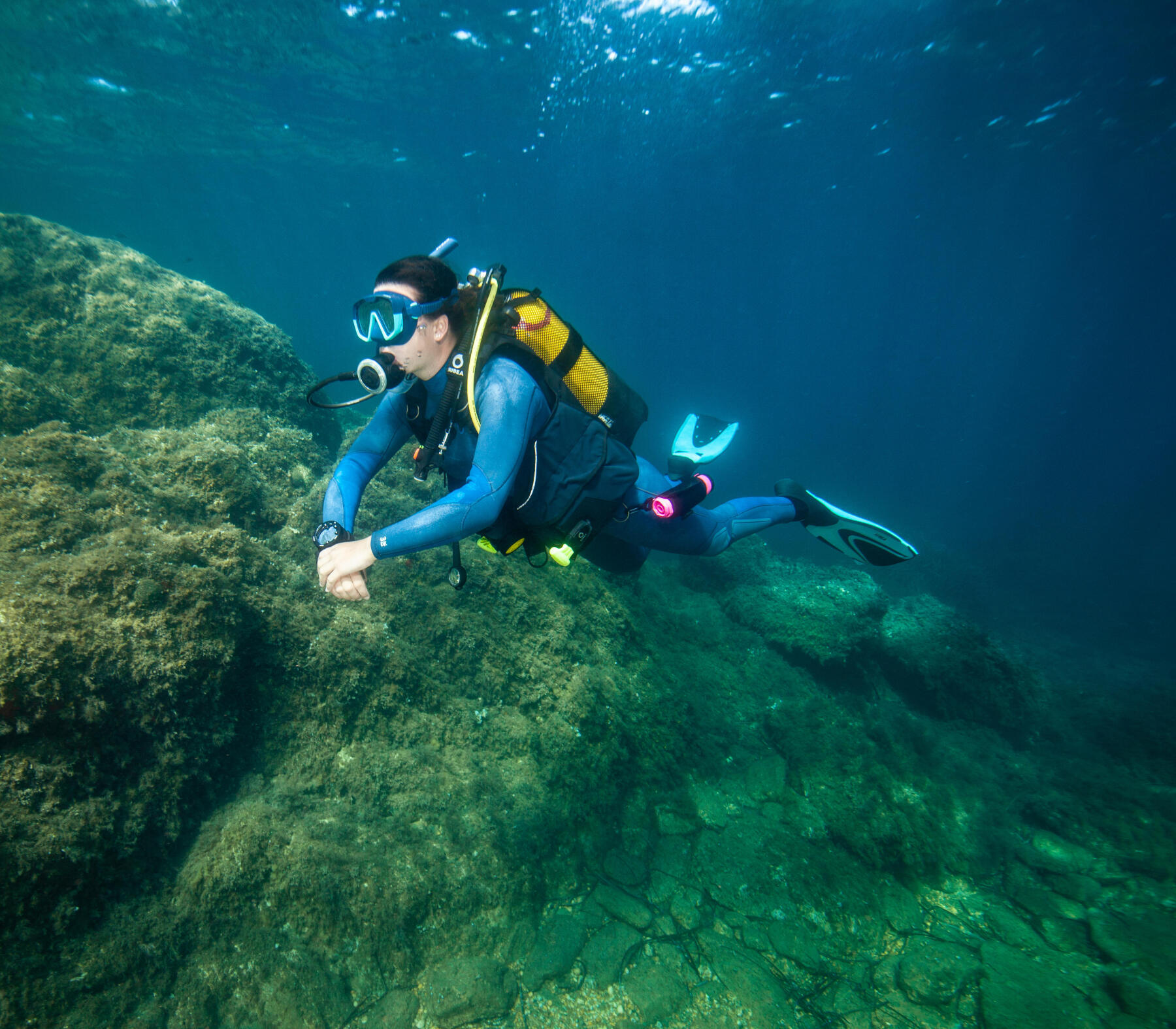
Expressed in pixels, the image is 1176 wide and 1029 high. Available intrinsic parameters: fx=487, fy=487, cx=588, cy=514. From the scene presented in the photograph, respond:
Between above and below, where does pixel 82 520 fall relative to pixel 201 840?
above

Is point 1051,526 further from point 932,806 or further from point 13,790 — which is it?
point 13,790

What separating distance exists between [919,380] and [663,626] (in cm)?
11573

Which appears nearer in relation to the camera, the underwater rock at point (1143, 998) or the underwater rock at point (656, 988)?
the underwater rock at point (656, 988)

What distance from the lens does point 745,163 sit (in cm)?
2723

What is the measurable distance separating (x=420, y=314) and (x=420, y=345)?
0.56 ft

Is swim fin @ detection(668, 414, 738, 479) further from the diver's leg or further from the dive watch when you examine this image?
the dive watch

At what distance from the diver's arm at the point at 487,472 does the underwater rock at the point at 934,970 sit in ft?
14.6

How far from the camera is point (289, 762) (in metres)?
3.20

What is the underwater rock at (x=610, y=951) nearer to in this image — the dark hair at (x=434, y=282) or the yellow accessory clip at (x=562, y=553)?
the yellow accessory clip at (x=562, y=553)

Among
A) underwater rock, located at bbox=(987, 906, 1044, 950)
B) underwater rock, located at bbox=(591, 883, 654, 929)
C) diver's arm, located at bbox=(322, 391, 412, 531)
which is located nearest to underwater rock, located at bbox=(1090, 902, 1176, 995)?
underwater rock, located at bbox=(987, 906, 1044, 950)

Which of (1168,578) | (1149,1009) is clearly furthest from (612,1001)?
(1168,578)

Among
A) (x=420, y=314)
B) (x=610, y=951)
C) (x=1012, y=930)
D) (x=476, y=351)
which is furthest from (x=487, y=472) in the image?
(x=1012, y=930)

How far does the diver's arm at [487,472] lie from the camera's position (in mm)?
2172

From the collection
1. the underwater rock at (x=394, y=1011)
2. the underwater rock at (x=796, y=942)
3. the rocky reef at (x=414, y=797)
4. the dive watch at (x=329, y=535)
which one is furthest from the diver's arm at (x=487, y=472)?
the underwater rock at (x=796, y=942)
